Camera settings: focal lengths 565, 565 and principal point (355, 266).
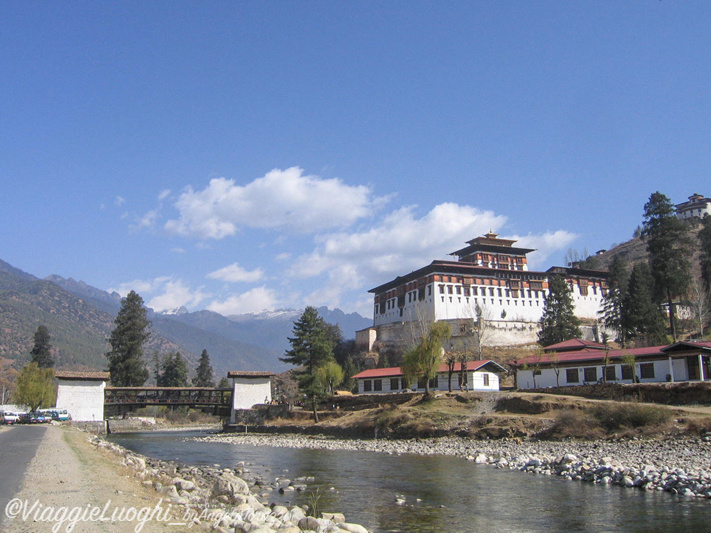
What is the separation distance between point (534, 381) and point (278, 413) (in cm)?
2589

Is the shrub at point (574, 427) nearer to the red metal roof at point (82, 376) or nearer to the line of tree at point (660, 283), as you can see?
the line of tree at point (660, 283)

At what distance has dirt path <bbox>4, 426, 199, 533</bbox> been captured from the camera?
363 inches

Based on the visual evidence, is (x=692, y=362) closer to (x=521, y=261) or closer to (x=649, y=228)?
(x=649, y=228)

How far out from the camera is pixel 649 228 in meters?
55.8

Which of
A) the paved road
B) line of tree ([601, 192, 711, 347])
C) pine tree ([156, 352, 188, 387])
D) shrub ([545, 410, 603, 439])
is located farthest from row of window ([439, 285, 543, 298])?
the paved road

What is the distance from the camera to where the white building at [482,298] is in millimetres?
81688

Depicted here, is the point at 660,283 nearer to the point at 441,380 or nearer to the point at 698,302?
the point at 698,302

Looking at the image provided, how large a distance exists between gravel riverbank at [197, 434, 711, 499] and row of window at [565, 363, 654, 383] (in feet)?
45.1


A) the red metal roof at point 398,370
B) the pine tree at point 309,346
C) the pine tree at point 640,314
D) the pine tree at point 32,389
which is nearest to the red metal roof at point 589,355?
the red metal roof at point 398,370

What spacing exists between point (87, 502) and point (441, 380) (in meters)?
45.2

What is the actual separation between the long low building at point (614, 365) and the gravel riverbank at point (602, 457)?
43.3ft

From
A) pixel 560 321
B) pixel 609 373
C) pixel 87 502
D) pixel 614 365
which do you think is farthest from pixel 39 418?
pixel 560 321

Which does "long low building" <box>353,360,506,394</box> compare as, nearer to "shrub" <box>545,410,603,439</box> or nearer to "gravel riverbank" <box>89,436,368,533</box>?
"shrub" <box>545,410,603,439</box>

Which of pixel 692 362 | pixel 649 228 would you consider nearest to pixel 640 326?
pixel 649 228
